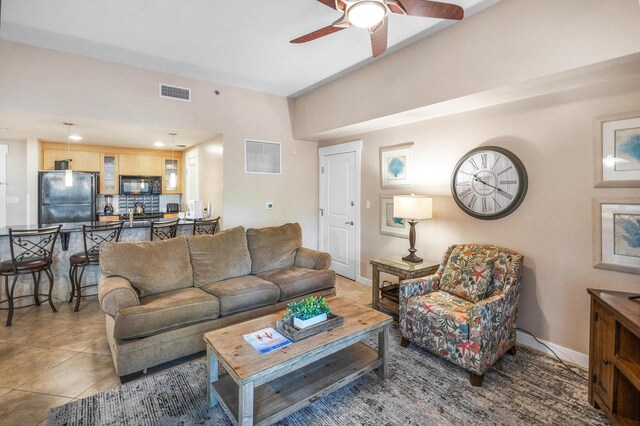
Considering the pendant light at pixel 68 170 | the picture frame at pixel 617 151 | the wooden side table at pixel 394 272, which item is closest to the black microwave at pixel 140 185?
the pendant light at pixel 68 170

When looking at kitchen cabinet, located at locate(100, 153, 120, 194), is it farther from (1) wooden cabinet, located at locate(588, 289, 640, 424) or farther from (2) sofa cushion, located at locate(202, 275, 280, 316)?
(1) wooden cabinet, located at locate(588, 289, 640, 424)

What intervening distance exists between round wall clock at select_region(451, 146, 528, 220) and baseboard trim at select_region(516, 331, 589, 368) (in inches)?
45.1

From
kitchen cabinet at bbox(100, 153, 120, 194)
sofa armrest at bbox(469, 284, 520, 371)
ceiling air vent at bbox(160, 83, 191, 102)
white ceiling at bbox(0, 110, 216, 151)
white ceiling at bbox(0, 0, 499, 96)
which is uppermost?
white ceiling at bbox(0, 0, 499, 96)

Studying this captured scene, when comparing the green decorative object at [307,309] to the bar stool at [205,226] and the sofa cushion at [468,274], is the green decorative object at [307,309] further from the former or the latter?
the bar stool at [205,226]

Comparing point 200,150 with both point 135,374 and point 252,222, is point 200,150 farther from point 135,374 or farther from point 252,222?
point 135,374

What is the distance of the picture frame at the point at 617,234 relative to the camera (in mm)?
2277

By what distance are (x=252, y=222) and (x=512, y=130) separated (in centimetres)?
361

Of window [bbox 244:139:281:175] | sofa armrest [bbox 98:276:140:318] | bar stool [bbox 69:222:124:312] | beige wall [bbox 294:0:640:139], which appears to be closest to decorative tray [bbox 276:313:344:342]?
sofa armrest [bbox 98:276:140:318]

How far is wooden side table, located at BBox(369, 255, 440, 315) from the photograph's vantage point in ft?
10.7

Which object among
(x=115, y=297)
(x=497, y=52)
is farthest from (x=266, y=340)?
(x=497, y=52)

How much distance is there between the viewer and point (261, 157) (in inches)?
195

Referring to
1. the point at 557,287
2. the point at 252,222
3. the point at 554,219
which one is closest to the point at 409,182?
the point at 554,219

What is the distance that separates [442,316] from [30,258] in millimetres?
4216

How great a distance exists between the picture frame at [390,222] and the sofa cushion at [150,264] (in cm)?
254
